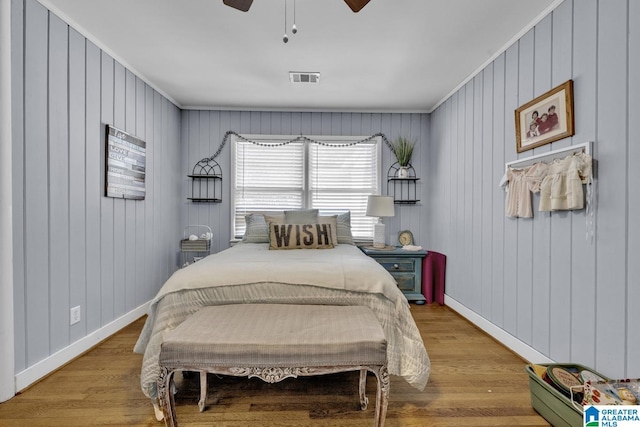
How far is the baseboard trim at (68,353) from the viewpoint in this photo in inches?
77.8

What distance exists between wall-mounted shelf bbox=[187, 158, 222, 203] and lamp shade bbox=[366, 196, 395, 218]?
79.5 inches

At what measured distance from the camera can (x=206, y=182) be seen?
434 cm

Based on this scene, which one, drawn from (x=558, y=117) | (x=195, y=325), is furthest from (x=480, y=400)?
(x=558, y=117)

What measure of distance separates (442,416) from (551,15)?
103 inches

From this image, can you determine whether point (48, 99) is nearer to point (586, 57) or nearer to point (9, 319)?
point (9, 319)

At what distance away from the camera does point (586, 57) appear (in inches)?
74.5

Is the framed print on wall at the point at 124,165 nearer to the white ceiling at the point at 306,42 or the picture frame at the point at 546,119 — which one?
the white ceiling at the point at 306,42

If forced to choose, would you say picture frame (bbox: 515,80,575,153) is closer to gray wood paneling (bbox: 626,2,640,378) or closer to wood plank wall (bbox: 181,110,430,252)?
gray wood paneling (bbox: 626,2,640,378)

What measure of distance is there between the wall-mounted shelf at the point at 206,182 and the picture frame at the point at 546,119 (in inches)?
135

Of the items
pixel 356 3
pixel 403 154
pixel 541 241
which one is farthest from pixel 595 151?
pixel 403 154

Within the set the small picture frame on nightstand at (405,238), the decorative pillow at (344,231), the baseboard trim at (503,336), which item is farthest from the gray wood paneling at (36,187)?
the small picture frame on nightstand at (405,238)

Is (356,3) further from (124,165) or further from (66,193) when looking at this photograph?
(124,165)

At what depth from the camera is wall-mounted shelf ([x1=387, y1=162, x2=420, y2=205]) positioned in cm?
439

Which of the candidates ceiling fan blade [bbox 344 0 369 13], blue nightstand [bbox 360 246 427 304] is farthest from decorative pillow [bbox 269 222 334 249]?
ceiling fan blade [bbox 344 0 369 13]
